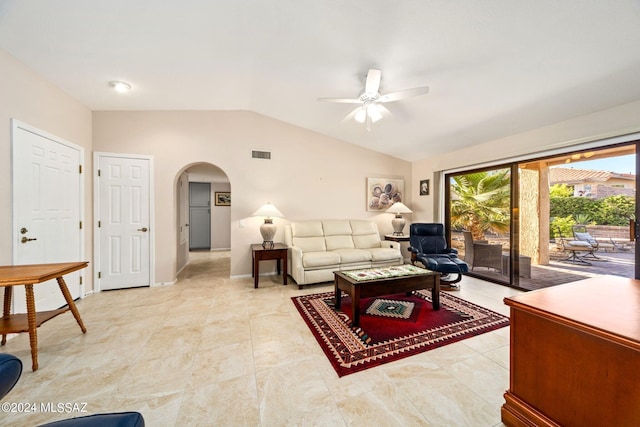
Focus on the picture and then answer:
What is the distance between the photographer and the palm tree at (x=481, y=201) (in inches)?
154

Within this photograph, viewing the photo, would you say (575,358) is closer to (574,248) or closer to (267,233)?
(574,248)

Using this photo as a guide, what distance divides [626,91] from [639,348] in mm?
2874

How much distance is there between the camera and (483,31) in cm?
197

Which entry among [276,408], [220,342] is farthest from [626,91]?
[220,342]

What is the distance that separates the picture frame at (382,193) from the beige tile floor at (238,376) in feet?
10.5

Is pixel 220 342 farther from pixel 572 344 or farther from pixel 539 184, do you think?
pixel 539 184

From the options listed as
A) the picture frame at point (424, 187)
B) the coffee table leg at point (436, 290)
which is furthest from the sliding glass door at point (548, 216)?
the coffee table leg at point (436, 290)

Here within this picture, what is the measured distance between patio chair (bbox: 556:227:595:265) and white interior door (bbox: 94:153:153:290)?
5981 mm

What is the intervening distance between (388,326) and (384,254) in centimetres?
180

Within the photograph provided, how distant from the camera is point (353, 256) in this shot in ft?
13.0

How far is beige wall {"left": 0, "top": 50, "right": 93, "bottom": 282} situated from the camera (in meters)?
2.21

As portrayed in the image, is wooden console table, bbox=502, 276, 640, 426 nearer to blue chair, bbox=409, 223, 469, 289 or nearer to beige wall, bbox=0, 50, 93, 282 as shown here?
blue chair, bbox=409, 223, 469, 289

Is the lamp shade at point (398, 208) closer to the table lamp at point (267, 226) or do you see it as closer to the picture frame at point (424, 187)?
the picture frame at point (424, 187)

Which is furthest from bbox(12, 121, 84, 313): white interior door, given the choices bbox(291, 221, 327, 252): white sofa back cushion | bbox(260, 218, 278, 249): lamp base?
bbox(291, 221, 327, 252): white sofa back cushion
